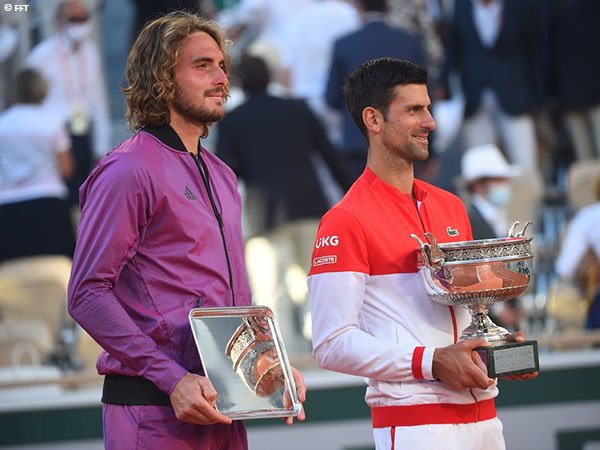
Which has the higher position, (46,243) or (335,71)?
(335,71)

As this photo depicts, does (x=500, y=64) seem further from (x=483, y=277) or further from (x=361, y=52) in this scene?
(x=483, y=277)

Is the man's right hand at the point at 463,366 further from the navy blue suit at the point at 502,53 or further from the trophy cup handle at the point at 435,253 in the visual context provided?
the navy blue suit at the point at 502,53

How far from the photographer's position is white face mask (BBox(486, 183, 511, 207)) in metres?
8.03

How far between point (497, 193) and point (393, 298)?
483cm

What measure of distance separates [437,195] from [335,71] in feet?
15.0

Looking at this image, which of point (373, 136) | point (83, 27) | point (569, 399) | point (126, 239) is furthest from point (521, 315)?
point (126, 239)

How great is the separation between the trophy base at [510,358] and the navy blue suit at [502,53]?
19.0ft

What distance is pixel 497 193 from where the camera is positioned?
8.04 metres

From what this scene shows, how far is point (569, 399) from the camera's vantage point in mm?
6016

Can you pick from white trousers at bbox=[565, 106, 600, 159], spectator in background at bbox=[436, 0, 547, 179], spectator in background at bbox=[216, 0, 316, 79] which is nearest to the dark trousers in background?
spectator in background at bbox=[216, 0, 316, 79]

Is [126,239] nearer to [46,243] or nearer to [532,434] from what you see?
[532,434]

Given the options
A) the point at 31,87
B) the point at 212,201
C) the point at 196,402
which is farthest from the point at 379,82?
the point at 31,87

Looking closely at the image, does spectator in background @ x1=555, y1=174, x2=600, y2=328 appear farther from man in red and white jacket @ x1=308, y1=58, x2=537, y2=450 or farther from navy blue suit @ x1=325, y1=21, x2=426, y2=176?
man in red and white jacket @ x1=308, y1=58, x2=537, y2=450

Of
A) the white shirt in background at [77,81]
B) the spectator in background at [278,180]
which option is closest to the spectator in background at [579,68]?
the spectator in background at [278,180]
